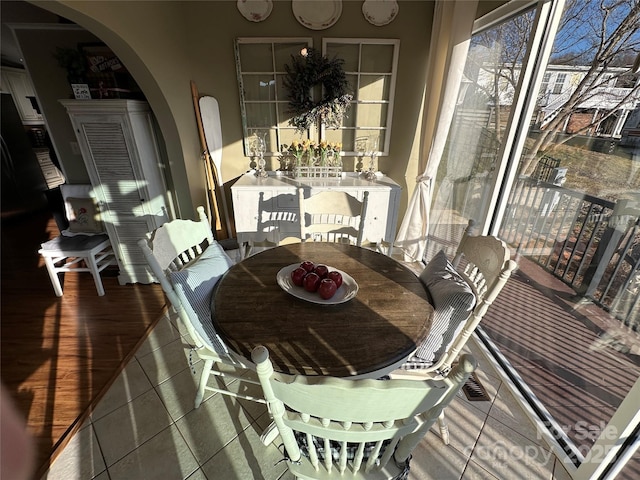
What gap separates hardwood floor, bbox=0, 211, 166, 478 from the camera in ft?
5.23

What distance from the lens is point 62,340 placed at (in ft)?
6.89

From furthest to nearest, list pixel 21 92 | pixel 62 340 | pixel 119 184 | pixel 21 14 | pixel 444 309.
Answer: pixel 21 92, pixel 119 184, pixel 21 14, pixel 62 340, pixel 444 309

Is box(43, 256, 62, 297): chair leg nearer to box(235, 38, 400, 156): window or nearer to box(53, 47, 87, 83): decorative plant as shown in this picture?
box(53, 47, 87, 83): decorative plant

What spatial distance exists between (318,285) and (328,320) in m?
0.19

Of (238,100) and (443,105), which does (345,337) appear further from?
(238,100)

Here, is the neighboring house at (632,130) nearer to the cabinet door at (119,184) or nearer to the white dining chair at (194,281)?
the white dining chair at (194,281)

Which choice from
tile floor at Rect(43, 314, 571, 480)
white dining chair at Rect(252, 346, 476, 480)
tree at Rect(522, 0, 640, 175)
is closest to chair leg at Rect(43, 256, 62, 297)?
tile floor at Rect(43, 314, 571, 480)

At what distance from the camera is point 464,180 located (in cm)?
238

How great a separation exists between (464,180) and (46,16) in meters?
3.93

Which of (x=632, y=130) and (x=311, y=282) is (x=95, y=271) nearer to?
(x=311, y=282)

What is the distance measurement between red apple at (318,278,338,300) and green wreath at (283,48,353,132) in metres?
1.95

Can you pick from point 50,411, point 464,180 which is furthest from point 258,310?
point 464,180

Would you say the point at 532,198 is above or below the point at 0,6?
below

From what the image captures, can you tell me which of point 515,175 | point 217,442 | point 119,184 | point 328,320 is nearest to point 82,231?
point 119,184
